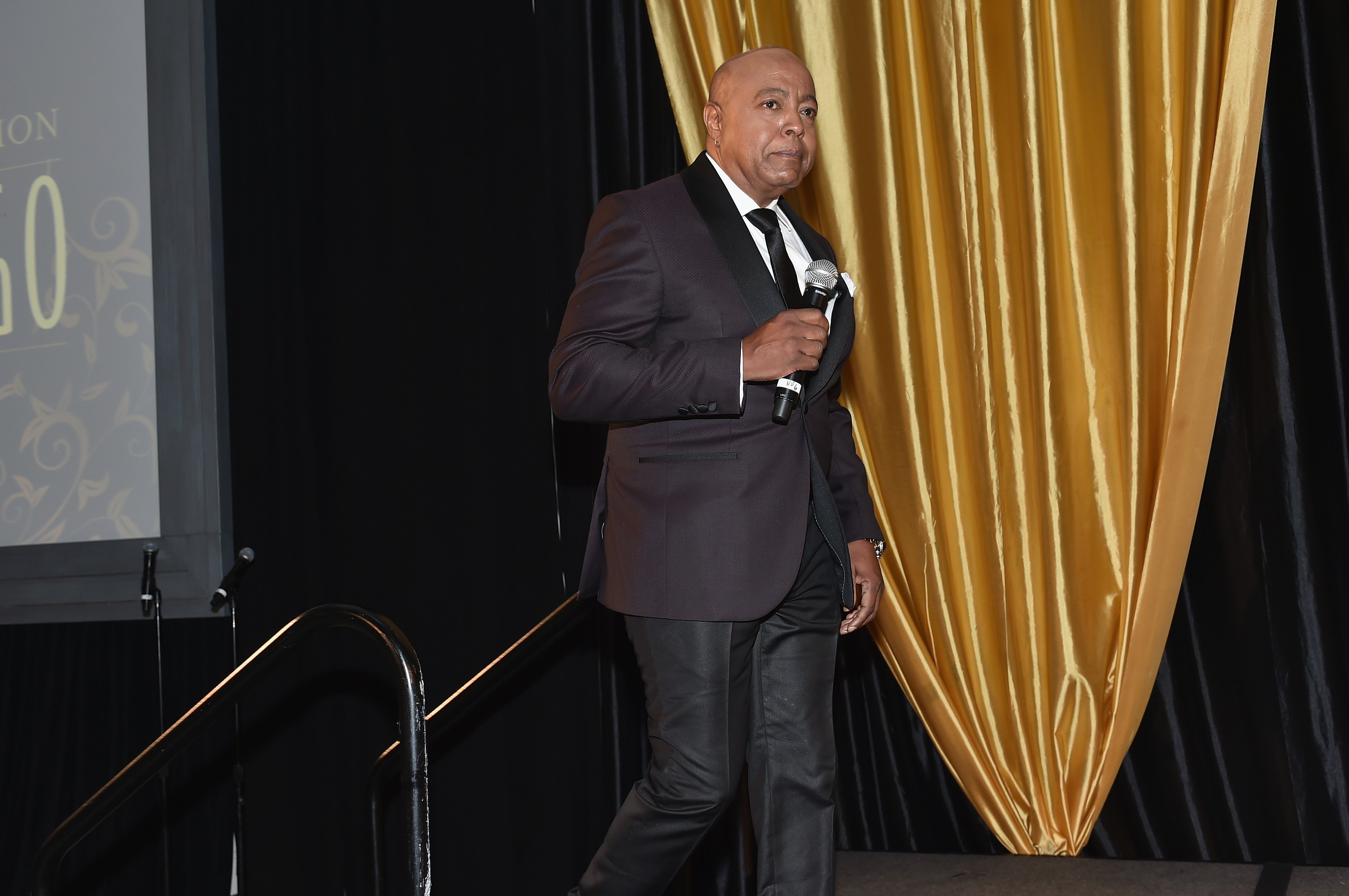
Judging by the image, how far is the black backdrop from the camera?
250cm

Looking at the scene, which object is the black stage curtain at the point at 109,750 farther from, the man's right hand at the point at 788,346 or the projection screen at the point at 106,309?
the man's right hand at the point at 788,346

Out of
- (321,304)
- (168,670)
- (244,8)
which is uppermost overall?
(244,8)

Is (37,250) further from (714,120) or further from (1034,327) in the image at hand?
(1034,327)

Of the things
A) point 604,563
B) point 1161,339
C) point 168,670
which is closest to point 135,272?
point 168,670

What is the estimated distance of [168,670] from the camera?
3.34 m

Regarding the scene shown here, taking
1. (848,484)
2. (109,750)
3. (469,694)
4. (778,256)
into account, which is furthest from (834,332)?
(109,750)

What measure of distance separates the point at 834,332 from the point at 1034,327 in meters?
0.89

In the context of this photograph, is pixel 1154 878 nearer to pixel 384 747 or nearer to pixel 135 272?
pixel 384 747

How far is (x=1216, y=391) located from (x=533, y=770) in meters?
1.79

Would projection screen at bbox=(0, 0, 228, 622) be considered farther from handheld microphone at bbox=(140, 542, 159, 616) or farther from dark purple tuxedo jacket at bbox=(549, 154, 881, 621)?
dark purple tuxedo jacket at bbox=(549, 154, 881, 621)

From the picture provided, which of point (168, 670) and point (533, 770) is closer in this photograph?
point (533, 770)

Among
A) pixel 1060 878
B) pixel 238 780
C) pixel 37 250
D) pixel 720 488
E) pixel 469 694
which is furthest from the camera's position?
pixel 37 250

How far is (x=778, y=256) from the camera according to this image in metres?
1.87

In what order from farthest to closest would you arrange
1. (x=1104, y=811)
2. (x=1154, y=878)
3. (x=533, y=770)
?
(x=533, y=770), (x=1104, y=811), (x=1154, y=878)
